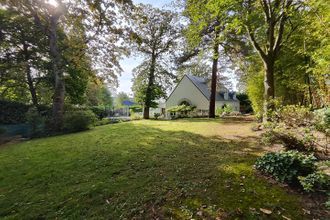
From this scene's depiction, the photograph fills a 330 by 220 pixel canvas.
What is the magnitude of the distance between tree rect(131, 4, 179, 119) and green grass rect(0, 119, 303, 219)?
14264mm

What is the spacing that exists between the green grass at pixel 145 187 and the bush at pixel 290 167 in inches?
10.4

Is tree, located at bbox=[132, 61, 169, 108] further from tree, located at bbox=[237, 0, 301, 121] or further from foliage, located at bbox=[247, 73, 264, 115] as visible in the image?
tree, located at bbox=[237, 0, 301, 121]

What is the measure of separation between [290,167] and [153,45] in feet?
58.6

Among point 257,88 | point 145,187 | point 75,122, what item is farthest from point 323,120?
point 75,122

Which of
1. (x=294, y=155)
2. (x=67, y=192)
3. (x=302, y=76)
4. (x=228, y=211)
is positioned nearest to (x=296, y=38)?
(x=302, y=76)

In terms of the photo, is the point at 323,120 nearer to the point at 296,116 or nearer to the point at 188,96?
the point at 296,116

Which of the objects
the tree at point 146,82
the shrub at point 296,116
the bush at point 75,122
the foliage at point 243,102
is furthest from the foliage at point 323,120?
the foliage at point 243,102

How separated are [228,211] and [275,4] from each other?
26.8 feet

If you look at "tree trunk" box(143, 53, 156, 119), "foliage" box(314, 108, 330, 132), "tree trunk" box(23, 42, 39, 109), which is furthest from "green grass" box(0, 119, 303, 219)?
"tree trunk" box(143, 53, 156, 119)

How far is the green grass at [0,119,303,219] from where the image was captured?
2.76 metres

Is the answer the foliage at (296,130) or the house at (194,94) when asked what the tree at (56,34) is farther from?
the house at (194,94)

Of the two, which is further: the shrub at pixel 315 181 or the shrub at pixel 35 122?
the shrub at pixel 35 122

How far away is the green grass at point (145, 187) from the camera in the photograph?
276 cm

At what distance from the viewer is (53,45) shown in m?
12.8
